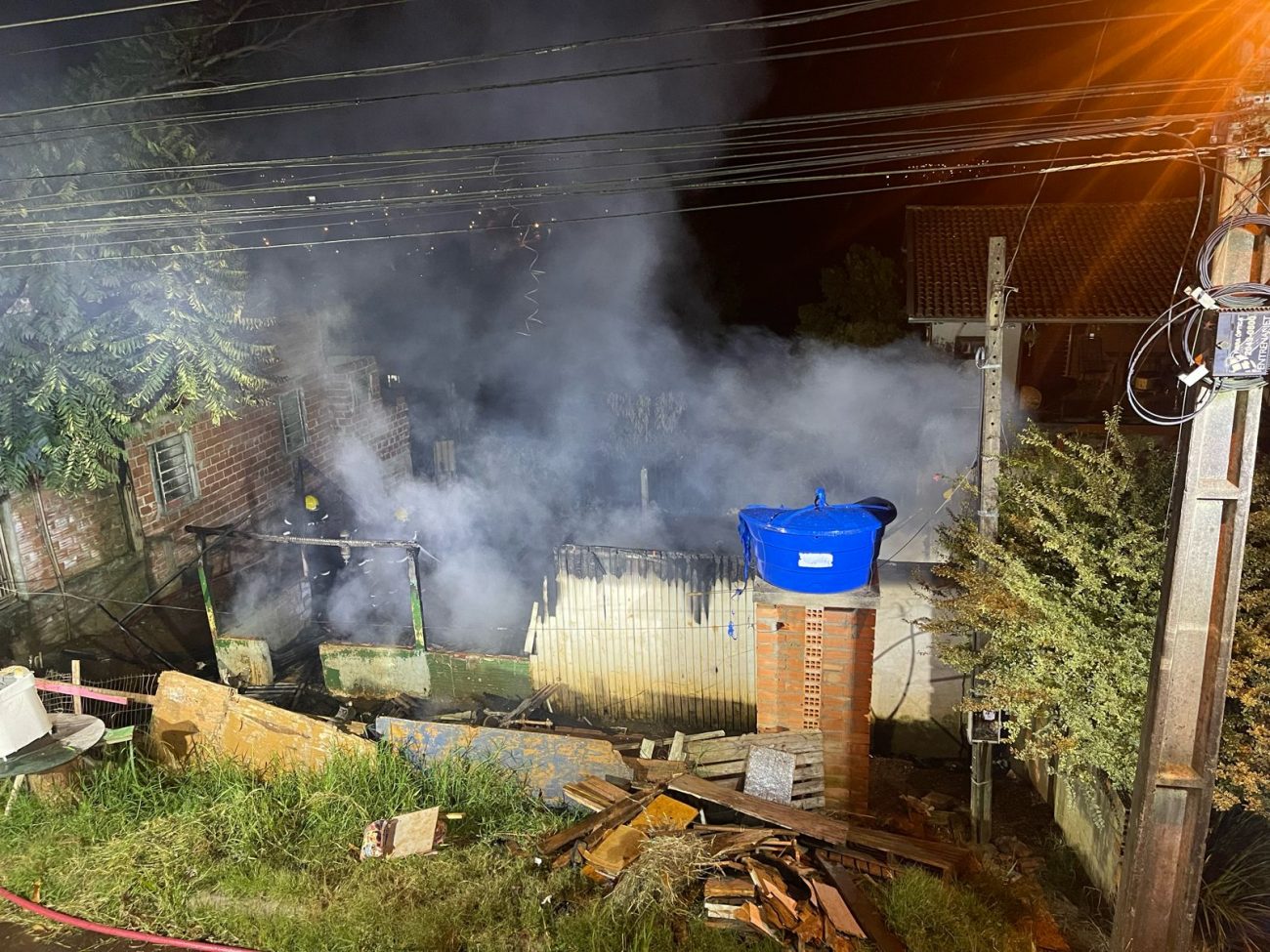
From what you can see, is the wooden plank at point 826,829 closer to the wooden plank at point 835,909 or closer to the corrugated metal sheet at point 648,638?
the wooden plank at point 835,909

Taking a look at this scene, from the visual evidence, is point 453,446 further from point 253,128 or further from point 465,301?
point 253,128

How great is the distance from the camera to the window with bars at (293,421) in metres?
10.9

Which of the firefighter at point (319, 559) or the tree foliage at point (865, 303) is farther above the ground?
the tree foliage at point (865, 303)

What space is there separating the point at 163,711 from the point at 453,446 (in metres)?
8.09

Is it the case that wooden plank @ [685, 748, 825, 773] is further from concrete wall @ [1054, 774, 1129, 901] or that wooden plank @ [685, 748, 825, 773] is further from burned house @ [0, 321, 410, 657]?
burned house @ [0, 321, 410, 657]

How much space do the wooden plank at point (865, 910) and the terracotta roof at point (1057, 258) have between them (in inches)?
414

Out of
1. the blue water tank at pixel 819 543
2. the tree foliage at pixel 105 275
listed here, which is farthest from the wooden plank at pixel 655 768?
the tree foliage at pixel 105 275

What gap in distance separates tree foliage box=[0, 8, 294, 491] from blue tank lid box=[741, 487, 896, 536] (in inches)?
213

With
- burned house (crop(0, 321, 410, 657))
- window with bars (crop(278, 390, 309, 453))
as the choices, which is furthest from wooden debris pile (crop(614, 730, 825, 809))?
window with bars (crop(278, 390, 309, 453))

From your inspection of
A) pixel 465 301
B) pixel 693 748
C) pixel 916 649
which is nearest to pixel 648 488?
pixel 465 301

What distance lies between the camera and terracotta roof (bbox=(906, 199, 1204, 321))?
1324 cm

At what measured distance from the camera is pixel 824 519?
17.7 feet

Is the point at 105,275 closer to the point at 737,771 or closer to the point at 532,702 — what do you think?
the point at 532,702

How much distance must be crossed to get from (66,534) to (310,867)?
5.09 m
